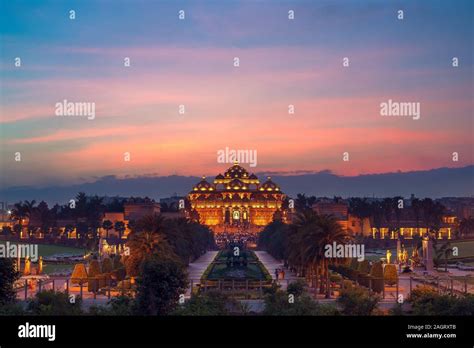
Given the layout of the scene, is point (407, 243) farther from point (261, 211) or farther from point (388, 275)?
point (261, 211)

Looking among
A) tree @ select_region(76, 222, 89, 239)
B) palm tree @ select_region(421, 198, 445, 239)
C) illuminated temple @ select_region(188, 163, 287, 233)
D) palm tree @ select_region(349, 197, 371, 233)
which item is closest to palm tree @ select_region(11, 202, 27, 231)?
tree @ select_region(76, 222, 89, 239)

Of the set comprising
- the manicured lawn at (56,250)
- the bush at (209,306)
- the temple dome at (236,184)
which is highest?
the temple dome at (236,184)

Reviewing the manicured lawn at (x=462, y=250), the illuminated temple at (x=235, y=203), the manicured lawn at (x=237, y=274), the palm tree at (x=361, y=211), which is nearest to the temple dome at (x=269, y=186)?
the illuminated temple at (x=235, y=203)

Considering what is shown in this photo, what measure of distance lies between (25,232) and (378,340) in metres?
106

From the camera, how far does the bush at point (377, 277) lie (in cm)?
3944

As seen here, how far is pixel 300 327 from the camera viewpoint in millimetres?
19750

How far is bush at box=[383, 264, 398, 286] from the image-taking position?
1609 inches

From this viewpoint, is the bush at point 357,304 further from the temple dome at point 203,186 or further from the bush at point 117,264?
the temple dome at point 203,186

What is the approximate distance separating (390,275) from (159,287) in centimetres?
1563

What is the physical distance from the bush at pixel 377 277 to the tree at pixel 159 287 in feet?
40.1

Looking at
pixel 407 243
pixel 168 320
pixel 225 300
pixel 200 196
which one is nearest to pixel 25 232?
pixel 407 243

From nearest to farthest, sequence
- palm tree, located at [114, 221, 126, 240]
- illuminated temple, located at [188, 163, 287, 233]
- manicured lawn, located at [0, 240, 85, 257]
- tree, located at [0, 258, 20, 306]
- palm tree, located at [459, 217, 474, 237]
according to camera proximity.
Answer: tree, located at [0, 258, 20, 306]
manicured lawn, located at [0, 240, 85, 257]
palm tree, located at [459, 217, 474, 237]
palm tree, located at [114, 221, 126, 240]
illuminated temple, located at [188, 163, 287, 233]

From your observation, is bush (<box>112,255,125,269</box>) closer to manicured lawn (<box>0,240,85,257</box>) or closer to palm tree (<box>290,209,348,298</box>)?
palm tree (<box>290,209,348,298</box>)

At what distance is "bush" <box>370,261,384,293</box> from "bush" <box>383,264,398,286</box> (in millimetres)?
228
